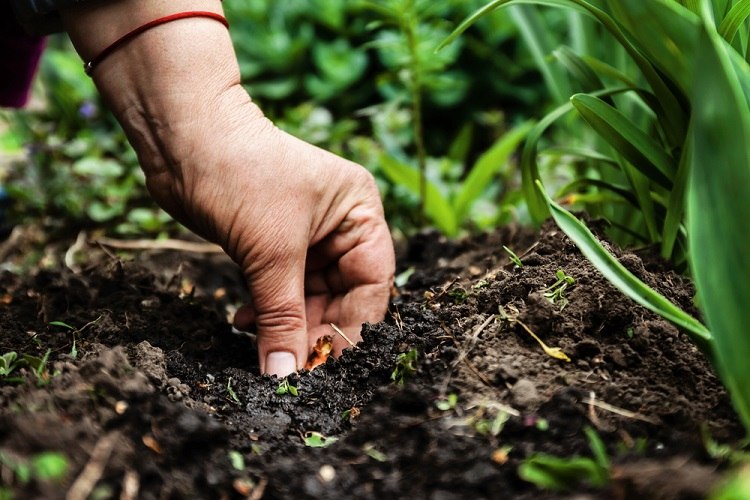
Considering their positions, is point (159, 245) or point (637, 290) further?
point (159, 245)

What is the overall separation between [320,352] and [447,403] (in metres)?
0.53

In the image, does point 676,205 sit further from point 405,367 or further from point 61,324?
point 61,324

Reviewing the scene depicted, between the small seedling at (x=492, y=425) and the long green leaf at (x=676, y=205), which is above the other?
the long green leaf at (x=676, y=205)

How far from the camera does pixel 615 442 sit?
102 cm

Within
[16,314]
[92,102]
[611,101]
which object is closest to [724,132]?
[611,101]

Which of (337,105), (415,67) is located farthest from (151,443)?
(337,105)

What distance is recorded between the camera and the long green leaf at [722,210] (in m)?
0.87

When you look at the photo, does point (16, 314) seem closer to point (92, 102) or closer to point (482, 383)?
point (482, 383)

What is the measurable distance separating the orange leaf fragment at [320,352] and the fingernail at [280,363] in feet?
0.23

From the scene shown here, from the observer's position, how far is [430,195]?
239 centimetres

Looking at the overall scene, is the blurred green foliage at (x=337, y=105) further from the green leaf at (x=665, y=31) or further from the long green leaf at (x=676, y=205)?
the green leaf at (x=665, y=31)

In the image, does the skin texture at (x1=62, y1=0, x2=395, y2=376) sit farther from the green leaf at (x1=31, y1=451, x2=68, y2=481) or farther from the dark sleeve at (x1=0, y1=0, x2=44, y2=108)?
the dark sleeve at (x1=0, y1=0, x2=44, y2=108)

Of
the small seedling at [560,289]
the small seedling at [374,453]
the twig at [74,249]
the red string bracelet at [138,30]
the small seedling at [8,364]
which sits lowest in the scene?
the twig at [74,249]

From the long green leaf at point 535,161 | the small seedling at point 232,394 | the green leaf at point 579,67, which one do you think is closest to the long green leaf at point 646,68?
the long green leaf at point 535,161
